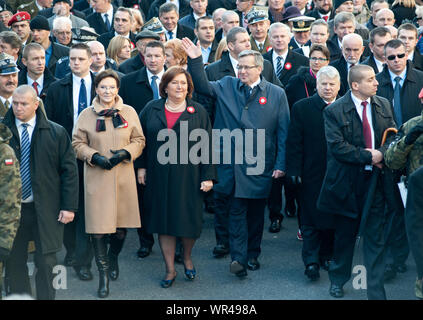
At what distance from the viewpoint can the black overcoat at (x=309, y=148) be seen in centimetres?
887

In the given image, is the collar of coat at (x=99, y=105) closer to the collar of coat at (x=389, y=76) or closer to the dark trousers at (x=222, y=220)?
the dark trousers at (x=222, y=220)

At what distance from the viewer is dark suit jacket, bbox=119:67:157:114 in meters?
9.65

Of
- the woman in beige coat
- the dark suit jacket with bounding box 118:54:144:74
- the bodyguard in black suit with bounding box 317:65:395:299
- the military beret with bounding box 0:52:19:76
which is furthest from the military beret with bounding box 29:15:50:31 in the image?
the bodyguard in black suit with bounding box 317:65:395:299

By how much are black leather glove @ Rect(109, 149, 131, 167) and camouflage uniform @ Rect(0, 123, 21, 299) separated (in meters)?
1.63

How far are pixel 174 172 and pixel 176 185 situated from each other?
13cm

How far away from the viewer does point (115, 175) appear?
27.6ft

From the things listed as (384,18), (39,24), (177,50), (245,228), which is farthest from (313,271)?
(39,24)

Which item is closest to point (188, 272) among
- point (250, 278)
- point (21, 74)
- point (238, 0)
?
point (250, 278)

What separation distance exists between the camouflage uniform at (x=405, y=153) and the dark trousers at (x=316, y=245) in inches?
63.2

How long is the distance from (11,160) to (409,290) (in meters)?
4.21

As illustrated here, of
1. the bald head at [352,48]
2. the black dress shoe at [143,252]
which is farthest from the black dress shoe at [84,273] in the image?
the bald head at [352,48]

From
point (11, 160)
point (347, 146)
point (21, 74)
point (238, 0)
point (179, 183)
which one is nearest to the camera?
point (11, 160)

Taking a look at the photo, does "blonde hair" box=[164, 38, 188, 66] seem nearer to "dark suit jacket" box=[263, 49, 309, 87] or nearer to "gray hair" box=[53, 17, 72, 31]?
"dark suit jacket" box=[263, 49, 309, 87]

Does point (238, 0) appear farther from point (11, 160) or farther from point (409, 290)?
point (11, 160)
